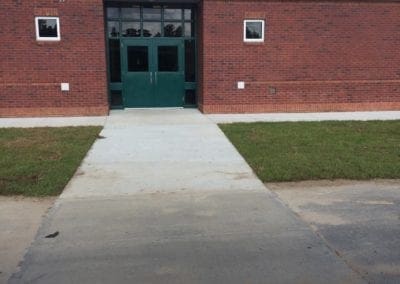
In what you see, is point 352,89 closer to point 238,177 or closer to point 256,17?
point 256,17

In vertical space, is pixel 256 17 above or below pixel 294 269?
above

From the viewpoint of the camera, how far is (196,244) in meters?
4.71

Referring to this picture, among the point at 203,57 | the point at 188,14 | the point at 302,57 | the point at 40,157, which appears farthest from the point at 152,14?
the point at 40,157

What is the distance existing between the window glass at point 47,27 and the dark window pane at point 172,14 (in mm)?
3482

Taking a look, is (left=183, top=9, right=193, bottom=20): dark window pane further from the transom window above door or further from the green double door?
the green double door

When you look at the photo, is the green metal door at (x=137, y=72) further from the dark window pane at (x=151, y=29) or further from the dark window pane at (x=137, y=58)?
the dark window pane at (x=151, y=29)

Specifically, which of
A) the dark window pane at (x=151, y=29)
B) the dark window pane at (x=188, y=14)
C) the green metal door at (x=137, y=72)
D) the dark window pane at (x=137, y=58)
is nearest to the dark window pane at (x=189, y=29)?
the dark window pane at (x=188, y=14)

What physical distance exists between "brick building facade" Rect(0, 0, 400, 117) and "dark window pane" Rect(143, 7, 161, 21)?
4cm

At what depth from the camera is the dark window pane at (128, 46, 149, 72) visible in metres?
15.5

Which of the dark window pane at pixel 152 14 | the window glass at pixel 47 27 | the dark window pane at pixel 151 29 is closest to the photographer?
the window glass at pixel 47 27

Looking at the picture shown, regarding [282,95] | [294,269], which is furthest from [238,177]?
[282,95]

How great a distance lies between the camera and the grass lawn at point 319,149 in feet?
24.3

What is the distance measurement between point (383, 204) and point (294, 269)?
2339 millimetres

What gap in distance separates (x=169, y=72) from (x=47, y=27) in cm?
398
